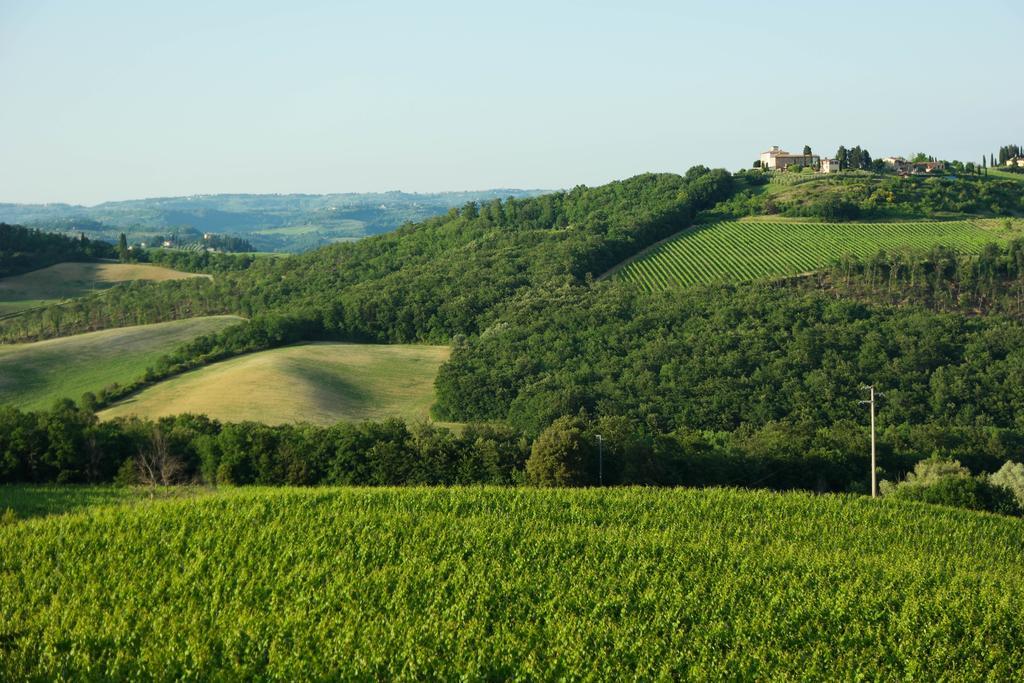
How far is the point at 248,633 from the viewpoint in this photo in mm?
20266

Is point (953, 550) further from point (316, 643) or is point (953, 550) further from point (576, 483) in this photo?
point (316, 643)

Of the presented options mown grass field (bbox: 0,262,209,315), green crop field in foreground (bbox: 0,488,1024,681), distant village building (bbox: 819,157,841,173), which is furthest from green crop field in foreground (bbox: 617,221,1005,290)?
green crop field in foreground (bbox: 0,488,1024,681)

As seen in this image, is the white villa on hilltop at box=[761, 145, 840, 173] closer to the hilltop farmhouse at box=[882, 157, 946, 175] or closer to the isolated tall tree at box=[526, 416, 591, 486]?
the hilltop farmhouse at box=[882, 157, 946, 175]

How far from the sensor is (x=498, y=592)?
75.9ft

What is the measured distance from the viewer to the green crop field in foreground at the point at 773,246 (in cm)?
9000

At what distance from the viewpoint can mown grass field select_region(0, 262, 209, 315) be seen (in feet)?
354

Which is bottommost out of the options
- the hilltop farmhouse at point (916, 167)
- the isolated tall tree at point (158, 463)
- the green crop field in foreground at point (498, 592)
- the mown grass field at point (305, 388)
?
the mown grass field at point (305, 388)

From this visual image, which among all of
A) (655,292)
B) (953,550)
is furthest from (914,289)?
(953,550)

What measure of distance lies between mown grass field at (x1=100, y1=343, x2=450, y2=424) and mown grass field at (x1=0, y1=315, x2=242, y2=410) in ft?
17.0

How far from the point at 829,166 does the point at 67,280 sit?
9529 cm

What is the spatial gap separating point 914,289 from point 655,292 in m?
20.5

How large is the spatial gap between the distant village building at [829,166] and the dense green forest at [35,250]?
95.3m

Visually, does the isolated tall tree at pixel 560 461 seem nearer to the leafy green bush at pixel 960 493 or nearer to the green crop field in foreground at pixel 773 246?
the leafy green bush at pixel 960 493

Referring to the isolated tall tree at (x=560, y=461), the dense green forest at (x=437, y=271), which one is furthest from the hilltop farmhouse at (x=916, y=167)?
the isolated tall tree at (x=560, y=461)
